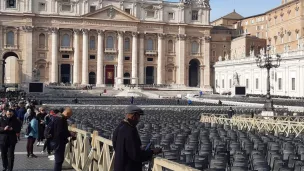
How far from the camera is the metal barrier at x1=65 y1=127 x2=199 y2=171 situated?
8773 mm

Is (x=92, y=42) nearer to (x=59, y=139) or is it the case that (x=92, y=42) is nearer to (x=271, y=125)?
(x=271, y=125)

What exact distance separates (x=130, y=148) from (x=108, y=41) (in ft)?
275

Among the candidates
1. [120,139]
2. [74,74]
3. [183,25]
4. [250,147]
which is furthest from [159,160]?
[183,25]

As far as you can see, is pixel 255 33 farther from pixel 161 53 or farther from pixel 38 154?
pixel 38 154

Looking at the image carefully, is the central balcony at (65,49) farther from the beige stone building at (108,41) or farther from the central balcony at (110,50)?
the central balcony at (110,50)

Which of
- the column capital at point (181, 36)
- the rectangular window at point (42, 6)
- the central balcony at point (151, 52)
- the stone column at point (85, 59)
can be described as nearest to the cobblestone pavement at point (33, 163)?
the stone column at point (85, 59)

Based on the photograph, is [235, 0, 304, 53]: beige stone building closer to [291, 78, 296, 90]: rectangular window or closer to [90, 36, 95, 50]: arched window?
[291, 78, 296, 90]: rectangular window

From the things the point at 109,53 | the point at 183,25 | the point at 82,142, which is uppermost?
the point at 183,25

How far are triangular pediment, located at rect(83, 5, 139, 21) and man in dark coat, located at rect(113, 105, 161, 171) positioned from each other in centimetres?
8185

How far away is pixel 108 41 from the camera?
89.4m

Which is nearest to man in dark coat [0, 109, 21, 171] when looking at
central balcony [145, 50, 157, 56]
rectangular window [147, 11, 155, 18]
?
central balcony [145, 50, 157, 56]

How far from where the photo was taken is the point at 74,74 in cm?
8644

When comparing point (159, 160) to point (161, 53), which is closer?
point (159, 160)

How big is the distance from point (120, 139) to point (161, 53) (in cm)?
8578
